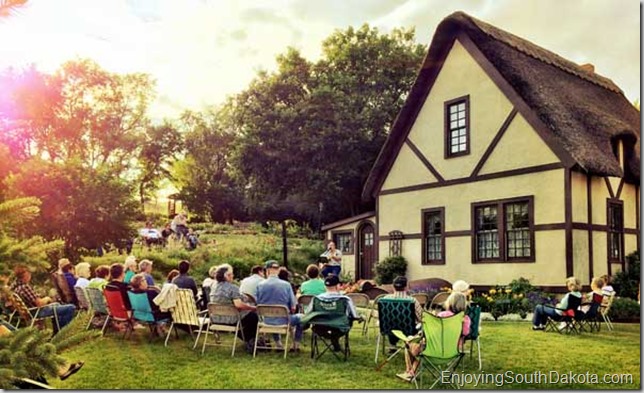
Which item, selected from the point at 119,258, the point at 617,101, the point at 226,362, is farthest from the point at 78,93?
the point at 617,101

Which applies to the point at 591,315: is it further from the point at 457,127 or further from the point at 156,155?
the point at 156,155

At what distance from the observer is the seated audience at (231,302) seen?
7.06 m

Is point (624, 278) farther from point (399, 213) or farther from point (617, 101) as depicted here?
point (399, 213)

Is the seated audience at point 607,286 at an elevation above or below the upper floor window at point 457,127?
below

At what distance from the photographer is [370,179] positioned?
13.4m

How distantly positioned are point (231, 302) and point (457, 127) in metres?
6.52

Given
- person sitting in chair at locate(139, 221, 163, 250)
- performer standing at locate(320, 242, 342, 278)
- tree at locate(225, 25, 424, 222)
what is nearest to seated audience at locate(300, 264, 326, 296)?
tree at locate(225, 25, 424, 222)

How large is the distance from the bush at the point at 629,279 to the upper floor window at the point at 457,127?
402cm

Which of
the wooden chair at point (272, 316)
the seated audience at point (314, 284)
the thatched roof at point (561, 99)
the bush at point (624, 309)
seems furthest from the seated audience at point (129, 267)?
the bush at point (624, 309)

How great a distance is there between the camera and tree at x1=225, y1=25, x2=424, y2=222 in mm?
8359

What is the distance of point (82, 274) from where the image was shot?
787 cm

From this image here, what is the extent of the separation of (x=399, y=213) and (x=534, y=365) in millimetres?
7375

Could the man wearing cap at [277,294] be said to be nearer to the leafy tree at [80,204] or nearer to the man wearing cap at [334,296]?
the man wearing cap at [334,296]

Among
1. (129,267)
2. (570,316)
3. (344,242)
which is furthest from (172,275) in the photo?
(344,242)
